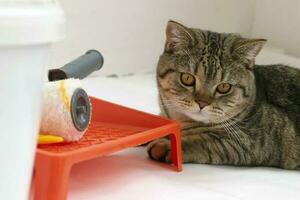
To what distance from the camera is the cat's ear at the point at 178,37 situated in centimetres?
126

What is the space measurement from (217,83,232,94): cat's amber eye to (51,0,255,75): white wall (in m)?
0.69

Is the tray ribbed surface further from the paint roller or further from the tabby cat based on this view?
the tabby cat

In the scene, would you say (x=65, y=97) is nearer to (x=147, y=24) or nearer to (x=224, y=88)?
(x=224, y=88)

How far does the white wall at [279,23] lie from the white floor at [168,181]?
3.22 ft

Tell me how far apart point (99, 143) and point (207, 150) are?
37 centimetres

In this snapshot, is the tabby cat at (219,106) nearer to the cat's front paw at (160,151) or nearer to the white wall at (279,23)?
the cat's front paw at (160,151)

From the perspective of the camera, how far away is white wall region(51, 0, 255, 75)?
1829 millimetres

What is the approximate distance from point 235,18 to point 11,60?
1852mm

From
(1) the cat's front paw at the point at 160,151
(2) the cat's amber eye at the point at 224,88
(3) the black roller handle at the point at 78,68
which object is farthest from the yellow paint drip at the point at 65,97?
(2) the cat's amber eye at the point at 224,88

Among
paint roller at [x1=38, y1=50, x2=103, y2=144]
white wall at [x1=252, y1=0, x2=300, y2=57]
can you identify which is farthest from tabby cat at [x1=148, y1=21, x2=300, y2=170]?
white wall at [x1=252, y1=0, x2=300, y2=57]

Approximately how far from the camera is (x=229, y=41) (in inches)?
52.6

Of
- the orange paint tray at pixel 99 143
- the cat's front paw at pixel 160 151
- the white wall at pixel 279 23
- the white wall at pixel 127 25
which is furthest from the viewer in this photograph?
the white wall at pixel 279 23

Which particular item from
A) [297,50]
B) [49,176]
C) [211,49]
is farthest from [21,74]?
[297,50]

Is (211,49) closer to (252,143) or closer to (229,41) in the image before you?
(229,41)
